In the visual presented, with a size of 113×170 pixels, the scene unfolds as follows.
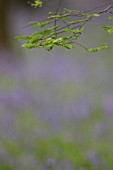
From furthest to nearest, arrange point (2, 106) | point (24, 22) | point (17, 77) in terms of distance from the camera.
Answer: point (24, 22)
point (17, 77)
point (2, 106)

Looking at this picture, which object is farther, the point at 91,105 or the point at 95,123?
the point at 91,105

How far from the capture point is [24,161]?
7.63 meters

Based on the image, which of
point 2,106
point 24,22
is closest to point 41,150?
point 2,106

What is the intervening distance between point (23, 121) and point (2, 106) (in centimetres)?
71

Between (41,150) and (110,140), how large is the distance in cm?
117

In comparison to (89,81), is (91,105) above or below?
below

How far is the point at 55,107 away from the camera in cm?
1023

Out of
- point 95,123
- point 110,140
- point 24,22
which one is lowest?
point 110,140

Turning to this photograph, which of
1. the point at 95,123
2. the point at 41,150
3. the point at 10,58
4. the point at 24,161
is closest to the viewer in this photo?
the point at 24,161

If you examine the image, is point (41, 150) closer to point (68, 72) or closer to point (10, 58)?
point (68, 72)

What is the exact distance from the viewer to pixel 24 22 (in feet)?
59.4

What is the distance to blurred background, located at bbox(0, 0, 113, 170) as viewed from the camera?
7.88m

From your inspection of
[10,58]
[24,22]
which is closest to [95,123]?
[10,58]

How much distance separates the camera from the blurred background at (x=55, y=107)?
788 cm
